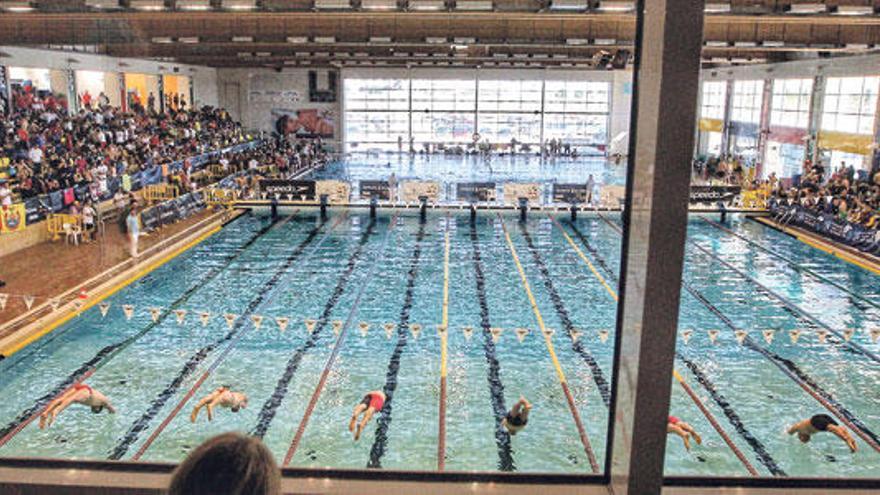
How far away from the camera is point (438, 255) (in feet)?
52.4

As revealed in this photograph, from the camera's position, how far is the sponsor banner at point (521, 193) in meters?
21.7

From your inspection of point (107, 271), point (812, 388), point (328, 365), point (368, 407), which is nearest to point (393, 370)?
point (328, 365)

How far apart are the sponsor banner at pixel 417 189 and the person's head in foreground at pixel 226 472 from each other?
20784mm

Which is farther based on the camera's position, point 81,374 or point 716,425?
point 81,374

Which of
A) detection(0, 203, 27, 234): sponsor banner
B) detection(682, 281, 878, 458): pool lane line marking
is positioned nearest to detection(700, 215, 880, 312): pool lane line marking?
detection(682, 281, 878, 458): pool lane line marking

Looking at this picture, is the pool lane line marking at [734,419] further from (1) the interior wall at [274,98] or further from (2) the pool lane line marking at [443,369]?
(1) the interior wall at [274,98]

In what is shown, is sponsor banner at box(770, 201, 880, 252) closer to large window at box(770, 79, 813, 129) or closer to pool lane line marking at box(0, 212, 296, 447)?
large window at box(770, 79, 813, 129)

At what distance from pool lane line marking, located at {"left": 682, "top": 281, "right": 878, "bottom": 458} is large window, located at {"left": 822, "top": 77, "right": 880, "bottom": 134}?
1469 cm

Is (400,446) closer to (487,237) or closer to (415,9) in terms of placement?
(415,9)

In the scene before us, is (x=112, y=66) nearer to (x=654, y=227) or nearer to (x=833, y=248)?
(x=833, y=248)

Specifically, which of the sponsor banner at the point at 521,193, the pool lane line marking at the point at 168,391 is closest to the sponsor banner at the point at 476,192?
the sponsor banner at the point at 521,193

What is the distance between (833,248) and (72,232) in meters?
17.0

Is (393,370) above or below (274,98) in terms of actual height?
below

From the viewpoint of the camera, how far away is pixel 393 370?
31.2 ft
